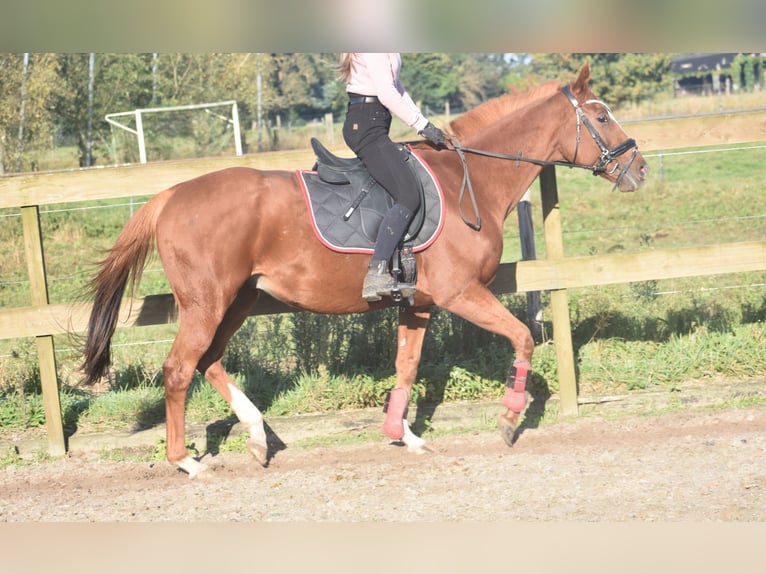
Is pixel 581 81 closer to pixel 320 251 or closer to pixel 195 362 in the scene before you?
pixel 320 251

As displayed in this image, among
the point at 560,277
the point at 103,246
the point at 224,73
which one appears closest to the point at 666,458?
the point at 560,277

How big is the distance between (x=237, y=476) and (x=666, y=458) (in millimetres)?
2804

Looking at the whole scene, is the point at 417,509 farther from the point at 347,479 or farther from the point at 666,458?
the point at 666,458

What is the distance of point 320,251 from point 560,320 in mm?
2013

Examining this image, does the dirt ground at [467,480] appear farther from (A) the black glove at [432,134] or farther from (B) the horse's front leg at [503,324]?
(A) the black glove at [432,134]

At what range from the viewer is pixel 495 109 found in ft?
20.0

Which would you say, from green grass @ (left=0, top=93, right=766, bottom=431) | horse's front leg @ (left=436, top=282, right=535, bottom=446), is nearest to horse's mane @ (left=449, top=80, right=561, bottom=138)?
horse's front leg @ (left=436, top=282, right=535, bottom=446)

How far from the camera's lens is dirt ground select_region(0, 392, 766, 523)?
451 cm

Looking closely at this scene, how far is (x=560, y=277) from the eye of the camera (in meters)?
6.14

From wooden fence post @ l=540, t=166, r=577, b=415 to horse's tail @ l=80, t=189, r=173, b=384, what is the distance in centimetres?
282

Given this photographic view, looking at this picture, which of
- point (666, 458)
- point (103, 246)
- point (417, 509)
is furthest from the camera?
point (103, 246)

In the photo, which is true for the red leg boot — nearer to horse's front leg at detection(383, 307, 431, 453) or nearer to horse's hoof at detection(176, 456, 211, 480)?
horse's front leg at detection(383, 307, 431, 453)

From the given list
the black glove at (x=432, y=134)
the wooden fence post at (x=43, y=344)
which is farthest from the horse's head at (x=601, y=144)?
the wooden fence post at (x=43, y=344)

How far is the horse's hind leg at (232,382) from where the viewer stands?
5.57 meters
